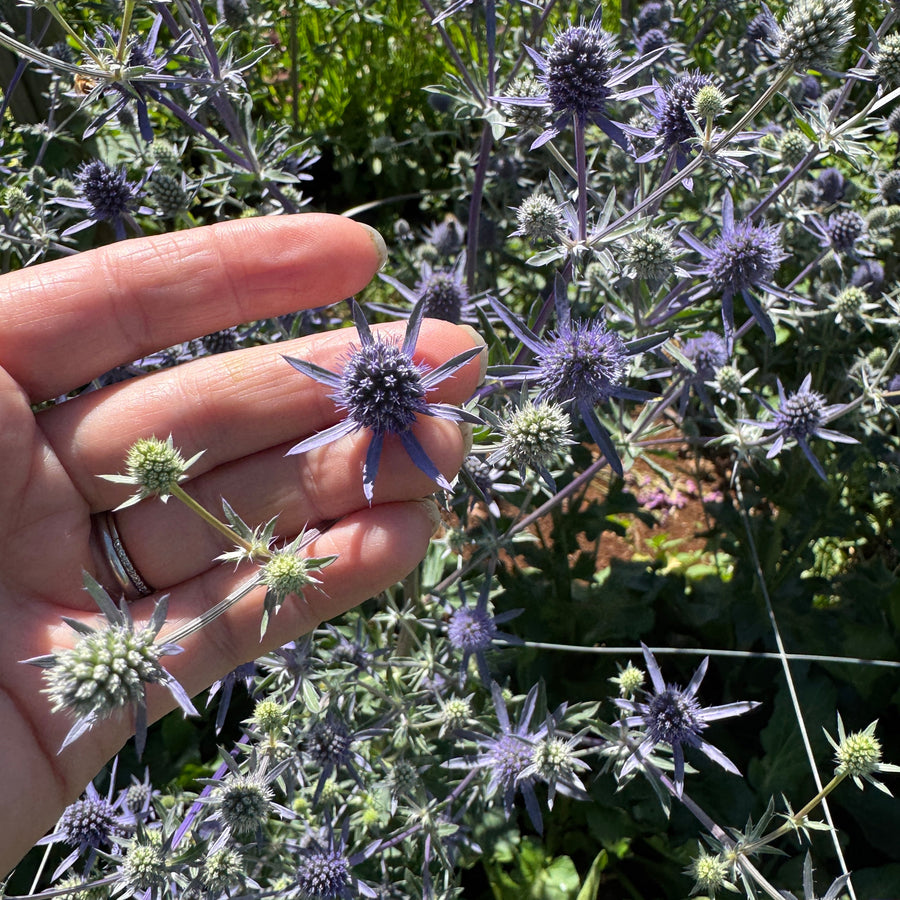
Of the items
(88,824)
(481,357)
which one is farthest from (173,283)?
(88,824)

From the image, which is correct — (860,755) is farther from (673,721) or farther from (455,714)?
(455,714)

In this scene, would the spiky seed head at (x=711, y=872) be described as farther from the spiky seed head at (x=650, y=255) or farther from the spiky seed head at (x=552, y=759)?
the spiky seed head at (x=650, y=255)

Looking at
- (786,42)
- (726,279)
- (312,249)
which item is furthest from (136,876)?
(786,42)

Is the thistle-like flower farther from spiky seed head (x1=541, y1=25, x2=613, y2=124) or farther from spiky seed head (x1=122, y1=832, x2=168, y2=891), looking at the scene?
spiky seed head (x1=541, y1=25, x2=613, y2=124)

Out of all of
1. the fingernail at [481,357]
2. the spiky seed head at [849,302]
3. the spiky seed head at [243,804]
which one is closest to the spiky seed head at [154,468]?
the fingernail at [481,357]

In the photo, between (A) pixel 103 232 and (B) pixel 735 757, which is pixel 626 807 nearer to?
(B) pixel 735 757

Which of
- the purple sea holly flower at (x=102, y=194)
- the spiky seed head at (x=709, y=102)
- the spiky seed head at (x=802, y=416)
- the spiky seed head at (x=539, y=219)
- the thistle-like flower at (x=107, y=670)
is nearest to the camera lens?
the thistle-like flower at (x=107, y=670)
